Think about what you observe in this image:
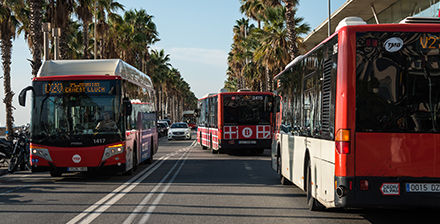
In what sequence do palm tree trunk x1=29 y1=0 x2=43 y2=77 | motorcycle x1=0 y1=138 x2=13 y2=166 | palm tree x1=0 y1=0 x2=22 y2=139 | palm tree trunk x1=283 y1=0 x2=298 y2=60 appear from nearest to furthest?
motorcycle x1=0 y1=138 x2=13 y2=166 → palm tree trunk x1=29 y1=0 x2=43 y2=77 → palm tree trunk x1=283 y1=0 x2=298 y2=60 → palm tree x1=0 y1=0 x2=22 y2=139

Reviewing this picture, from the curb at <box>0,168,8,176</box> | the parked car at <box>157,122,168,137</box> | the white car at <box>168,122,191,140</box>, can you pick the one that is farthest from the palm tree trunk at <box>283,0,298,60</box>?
the parked car at <box>157,122,168,137</box>

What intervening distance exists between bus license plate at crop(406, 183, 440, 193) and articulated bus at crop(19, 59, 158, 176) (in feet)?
29.3

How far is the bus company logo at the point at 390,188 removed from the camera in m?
7.48

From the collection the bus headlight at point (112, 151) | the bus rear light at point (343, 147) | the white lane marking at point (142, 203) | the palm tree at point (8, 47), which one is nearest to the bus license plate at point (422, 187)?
the bus rear light at point (343, 147)

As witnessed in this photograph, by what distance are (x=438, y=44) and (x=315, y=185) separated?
299cm

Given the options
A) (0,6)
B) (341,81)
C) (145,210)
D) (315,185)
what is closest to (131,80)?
(145,210)

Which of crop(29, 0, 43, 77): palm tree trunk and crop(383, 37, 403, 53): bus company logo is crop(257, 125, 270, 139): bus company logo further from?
crop(383, 37, 403, 53): bus company logo

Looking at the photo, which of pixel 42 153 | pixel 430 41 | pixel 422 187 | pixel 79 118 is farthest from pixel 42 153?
pixel 430 41

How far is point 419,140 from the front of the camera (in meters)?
7.47

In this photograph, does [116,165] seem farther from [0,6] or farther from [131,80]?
[0,6]

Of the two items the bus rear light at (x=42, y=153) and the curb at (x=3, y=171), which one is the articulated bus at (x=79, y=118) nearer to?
the bus rear light at (x=42, y=153)

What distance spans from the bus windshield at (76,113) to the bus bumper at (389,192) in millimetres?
8519

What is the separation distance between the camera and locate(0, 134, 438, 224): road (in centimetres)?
900

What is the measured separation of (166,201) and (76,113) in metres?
4.98
